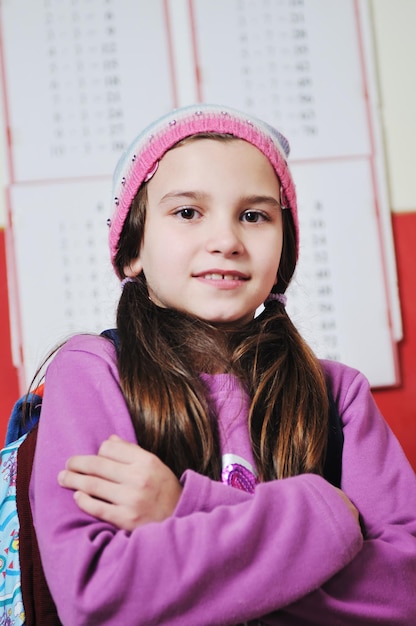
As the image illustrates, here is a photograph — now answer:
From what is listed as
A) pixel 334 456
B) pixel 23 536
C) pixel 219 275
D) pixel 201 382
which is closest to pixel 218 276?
pixel 219 275

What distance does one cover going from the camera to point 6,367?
64.5 inches

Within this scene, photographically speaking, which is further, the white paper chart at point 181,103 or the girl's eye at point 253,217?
the white paper chart at point 181,103

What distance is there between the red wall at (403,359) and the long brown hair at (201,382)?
0.60 meters

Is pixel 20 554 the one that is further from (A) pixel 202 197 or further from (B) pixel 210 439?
(A) pixel 202 197

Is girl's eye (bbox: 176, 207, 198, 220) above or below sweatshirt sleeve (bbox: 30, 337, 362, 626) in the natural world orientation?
above

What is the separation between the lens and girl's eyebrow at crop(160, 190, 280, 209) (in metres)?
0.99

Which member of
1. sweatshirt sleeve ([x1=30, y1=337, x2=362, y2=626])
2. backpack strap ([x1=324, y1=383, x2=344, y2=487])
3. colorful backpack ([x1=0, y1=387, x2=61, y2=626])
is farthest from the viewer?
backpack strap ([x1=324, y1=383, x2=344, y2=487])

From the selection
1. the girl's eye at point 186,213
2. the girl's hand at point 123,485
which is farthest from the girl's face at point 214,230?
the girl's hand at point 123,485

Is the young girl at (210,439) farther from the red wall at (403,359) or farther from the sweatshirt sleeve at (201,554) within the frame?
the red wall at (403,359)

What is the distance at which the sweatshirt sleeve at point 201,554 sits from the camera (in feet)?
2.47

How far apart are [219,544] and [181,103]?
3.77ft

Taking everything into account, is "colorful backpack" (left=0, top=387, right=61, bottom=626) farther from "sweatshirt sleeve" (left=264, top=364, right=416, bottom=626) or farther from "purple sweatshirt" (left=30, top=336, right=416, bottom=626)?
"sweatshirt sleeve" (left=264, top=364, right=416, bottom=626)

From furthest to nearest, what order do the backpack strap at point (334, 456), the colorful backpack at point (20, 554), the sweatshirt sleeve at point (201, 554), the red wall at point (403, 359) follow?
the red wall at point (403, 359)
the backpack strap at point (334, 456)
the colorful backpack at point (20, 554)
the sweatshirt sleeve at point (201, 554)

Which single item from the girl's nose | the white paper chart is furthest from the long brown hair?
the white paper chart
